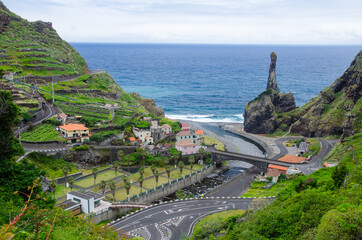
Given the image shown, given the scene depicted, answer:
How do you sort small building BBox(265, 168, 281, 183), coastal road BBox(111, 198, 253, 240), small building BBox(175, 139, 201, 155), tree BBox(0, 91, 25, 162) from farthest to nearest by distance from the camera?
1. small building BBox(175, 139, 201, 155)
2. small building BBox(265, 168, 281, 183)
3. coastal road BBox(111, 198, 253, 240)
4. tree BBox(0, 91, 25, 162)

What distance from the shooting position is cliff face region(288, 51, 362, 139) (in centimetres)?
11906

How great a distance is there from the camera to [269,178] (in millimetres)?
83688

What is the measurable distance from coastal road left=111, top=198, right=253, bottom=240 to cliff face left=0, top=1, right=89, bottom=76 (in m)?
94.8

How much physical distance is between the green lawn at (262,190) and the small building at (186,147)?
24.4m

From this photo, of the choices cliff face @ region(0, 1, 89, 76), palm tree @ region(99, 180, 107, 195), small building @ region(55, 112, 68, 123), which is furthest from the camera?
cliff face @ region(0, 1, 89, 76)

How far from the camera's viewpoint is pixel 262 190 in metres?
77.8

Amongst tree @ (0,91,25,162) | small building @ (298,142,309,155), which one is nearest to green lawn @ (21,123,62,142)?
tree @ (0,91,25,162)

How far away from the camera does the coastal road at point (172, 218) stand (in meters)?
54.2

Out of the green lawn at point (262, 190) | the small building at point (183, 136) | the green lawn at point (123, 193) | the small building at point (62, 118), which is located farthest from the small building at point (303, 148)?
the small building at point (62, 118)

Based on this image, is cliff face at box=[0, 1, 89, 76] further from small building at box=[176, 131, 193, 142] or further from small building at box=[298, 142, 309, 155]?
small building at box=[298, 142, 309, 155]

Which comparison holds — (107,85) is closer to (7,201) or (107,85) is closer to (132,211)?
(132,211)

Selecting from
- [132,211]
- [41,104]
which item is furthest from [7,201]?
[41,104]

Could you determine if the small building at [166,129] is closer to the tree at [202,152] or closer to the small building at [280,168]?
the tree at [202,152]

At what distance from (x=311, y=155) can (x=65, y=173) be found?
7473 centimetres
